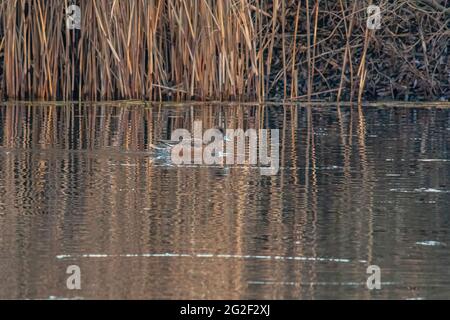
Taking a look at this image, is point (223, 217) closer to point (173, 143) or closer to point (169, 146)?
point (169, 146)

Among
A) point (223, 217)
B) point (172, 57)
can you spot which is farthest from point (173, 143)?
point (172, 57)

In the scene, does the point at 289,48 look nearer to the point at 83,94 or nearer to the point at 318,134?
the point at 83,94

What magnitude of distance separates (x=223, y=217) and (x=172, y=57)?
24.3 ft

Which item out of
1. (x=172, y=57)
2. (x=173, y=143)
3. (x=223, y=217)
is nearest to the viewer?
(x=223, y=217)

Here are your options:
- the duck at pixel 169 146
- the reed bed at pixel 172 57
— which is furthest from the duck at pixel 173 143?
the reed bed at pixel 172 57

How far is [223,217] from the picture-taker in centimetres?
689

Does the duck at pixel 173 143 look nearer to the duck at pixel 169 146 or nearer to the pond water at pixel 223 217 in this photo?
the duck at pixel 169 146

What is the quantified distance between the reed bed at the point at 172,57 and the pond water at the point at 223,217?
105 inches

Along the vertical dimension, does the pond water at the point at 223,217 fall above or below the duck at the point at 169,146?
below

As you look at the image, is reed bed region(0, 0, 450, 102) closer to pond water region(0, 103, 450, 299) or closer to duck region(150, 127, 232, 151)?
pond water region(0, 103, 450, 299)

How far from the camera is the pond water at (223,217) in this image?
17.8 feet
